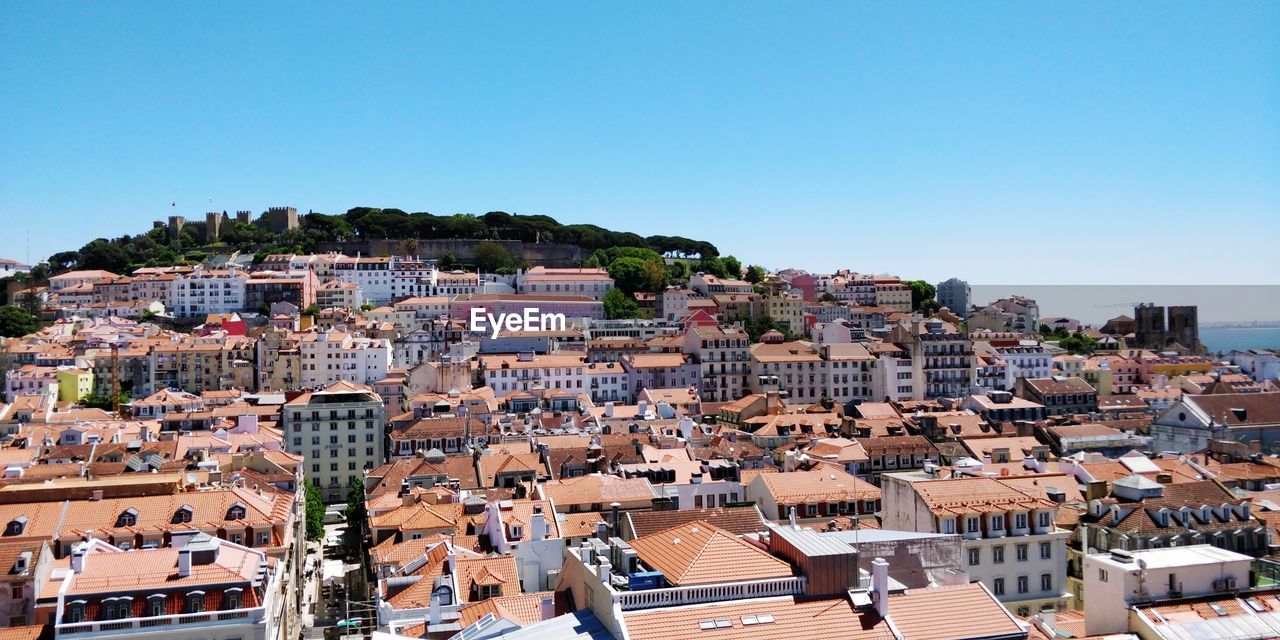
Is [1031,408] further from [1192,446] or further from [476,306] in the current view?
[476,306]

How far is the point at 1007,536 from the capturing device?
94.3ft

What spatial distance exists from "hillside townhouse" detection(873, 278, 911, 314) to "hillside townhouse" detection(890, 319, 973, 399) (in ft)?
153

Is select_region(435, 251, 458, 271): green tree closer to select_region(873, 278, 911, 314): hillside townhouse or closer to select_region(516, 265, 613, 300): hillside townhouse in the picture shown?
select_region(516, 265, 613, 300): hillside townhouse

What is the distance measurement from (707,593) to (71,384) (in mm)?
69437

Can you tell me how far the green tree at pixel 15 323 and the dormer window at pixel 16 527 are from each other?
76393 mm

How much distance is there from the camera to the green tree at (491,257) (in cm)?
12200

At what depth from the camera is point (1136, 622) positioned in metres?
19.4

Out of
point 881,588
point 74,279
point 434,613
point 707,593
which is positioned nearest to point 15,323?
point 74,279

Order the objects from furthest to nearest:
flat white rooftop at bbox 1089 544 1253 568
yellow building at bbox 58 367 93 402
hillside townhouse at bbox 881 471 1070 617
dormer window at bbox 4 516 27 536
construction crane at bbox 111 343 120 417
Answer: yellow building at bbox 58 367 93 402
construction crane at bbox 111 343 120 417
hillside townhouse at bbox 881 471 1070 617
dormer window at bbox 4 516 27 536
flat white rooftop at bbox 1089 544 1253 568

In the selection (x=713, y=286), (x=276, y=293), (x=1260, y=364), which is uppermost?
(x=713, y=286)

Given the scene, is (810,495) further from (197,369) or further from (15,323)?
(15,323)

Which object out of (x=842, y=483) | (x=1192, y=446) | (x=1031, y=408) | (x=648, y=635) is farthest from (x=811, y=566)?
(x=1031, y=408)

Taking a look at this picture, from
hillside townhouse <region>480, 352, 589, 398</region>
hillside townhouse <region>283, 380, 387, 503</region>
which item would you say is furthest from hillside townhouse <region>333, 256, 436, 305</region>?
hillside townhouse <region>283, 380, 387, 503</region>

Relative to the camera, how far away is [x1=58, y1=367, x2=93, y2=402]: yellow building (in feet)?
243
